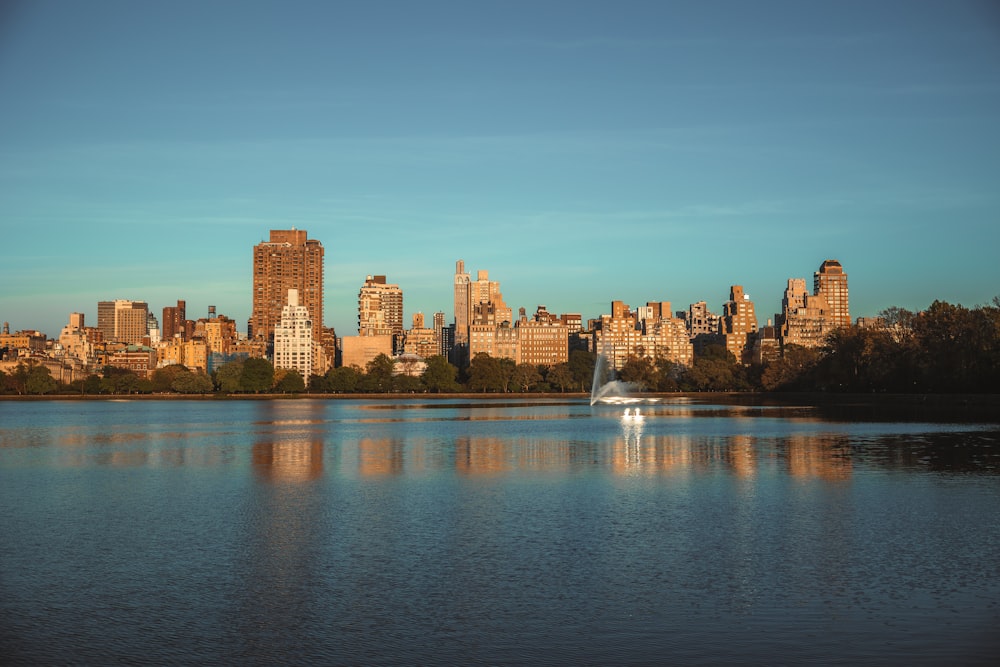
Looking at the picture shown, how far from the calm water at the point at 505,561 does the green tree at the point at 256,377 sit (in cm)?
15471

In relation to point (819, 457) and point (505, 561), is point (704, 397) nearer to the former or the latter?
point (819, 457)

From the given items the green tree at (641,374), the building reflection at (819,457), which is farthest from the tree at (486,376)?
the building reflection at (819,457)

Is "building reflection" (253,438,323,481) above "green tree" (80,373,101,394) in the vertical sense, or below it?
below

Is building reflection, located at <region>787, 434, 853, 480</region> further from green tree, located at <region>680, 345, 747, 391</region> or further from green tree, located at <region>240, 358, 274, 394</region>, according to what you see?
green tree, located at <region>240, 358, 274, 394</region>

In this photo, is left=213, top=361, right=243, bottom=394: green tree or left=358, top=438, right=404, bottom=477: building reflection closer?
left=358, top=438, right=404, bottom=477: building reflection

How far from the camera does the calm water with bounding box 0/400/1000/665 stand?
1530 centimetres

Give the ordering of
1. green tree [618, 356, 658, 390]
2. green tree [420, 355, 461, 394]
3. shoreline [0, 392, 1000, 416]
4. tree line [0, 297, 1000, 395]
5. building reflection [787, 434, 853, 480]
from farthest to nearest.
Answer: green tree [420, 355, 461, 394]
green tree [618, 356, 658, 390]
shoreline [0, 392, 1000, 416]
tree line [0, 297, 1000, 395]
building reflection [787, 434, 853, 480]

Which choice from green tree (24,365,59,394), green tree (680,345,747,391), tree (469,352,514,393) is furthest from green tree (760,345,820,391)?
green tree (24,365,59,394)

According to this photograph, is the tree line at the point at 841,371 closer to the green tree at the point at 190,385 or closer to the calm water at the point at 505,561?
the green tree at the point at 190,385

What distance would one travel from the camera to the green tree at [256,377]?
194425 mm

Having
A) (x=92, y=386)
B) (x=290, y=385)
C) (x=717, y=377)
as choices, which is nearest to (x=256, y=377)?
(x=290, y=385)

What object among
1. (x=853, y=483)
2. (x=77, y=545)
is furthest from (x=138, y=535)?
(x=853, y=483)

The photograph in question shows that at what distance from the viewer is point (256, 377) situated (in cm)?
19538

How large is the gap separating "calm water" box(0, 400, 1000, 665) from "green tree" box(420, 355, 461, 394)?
151347 mm
